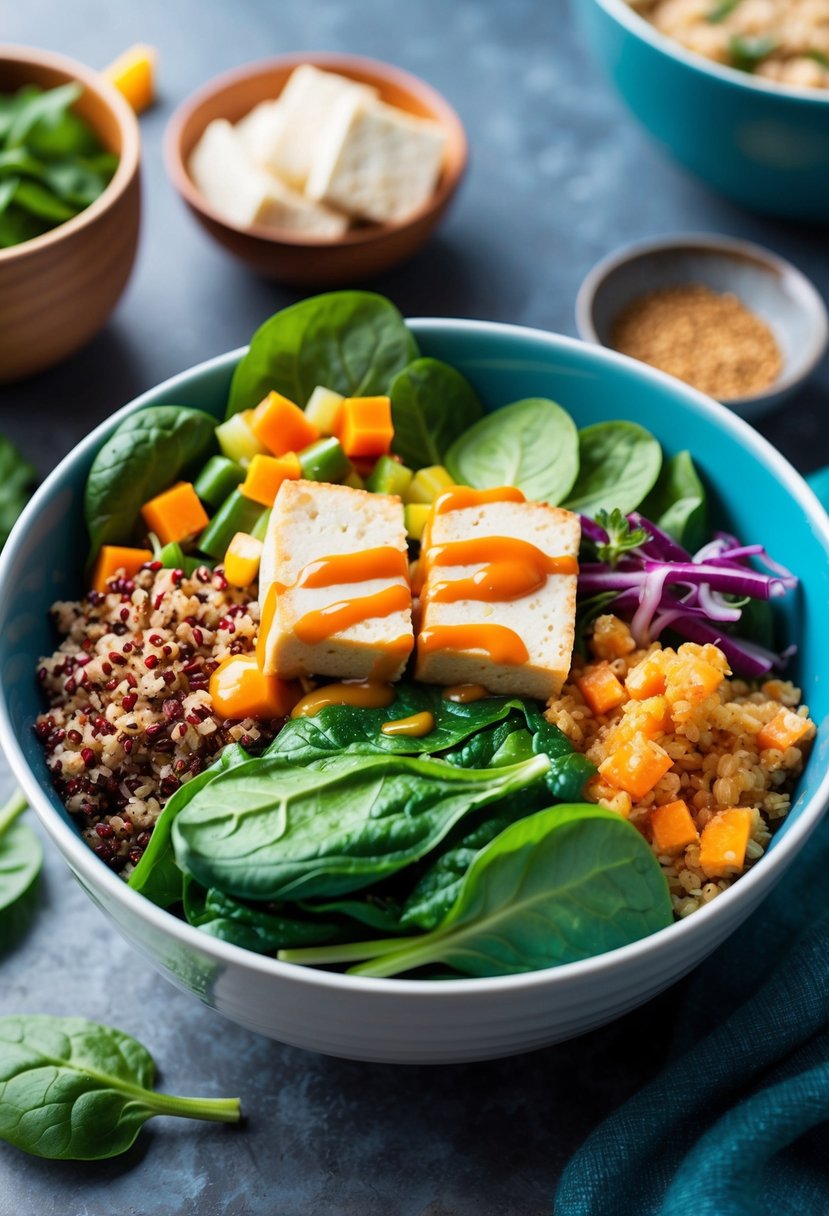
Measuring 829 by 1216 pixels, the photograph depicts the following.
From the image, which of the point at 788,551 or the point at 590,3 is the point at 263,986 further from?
the point at 590,3

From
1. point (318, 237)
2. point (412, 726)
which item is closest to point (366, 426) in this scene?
point (412, 726)

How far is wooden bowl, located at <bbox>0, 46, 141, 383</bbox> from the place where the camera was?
2.87 m

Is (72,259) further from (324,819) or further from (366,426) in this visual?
(324,819)

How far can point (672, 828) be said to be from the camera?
2.04m

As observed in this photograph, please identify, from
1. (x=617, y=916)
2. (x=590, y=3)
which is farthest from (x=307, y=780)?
(x=590, y=3)

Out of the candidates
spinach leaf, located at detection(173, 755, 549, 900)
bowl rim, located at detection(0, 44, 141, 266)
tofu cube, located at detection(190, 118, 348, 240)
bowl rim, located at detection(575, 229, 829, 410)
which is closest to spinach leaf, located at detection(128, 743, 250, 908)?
spinach leaf, located at detection(173, 755, 549, 900)

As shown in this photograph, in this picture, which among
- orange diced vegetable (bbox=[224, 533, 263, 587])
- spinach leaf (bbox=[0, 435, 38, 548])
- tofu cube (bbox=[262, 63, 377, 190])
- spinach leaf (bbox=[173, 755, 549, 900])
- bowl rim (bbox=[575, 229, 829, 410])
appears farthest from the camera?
tofu cube (bbox=[262, 63, 377, 190])

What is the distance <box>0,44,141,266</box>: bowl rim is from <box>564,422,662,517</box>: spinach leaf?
4.15 feet

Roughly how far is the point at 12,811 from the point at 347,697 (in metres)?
0.77

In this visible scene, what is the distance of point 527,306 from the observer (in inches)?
140

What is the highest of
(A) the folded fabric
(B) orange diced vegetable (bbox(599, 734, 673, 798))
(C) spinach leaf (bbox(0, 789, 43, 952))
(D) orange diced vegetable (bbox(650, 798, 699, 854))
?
(B) orange diced vegetable (bbox(599, 734, 673, 798))

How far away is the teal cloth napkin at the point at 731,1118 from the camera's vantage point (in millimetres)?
1915

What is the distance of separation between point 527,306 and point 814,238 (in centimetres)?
93

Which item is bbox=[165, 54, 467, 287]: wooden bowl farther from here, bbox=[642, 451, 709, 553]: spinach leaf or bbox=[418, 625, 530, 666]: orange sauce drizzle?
bbox=[418, 625, 530, 666]: orange sauce drizzle
